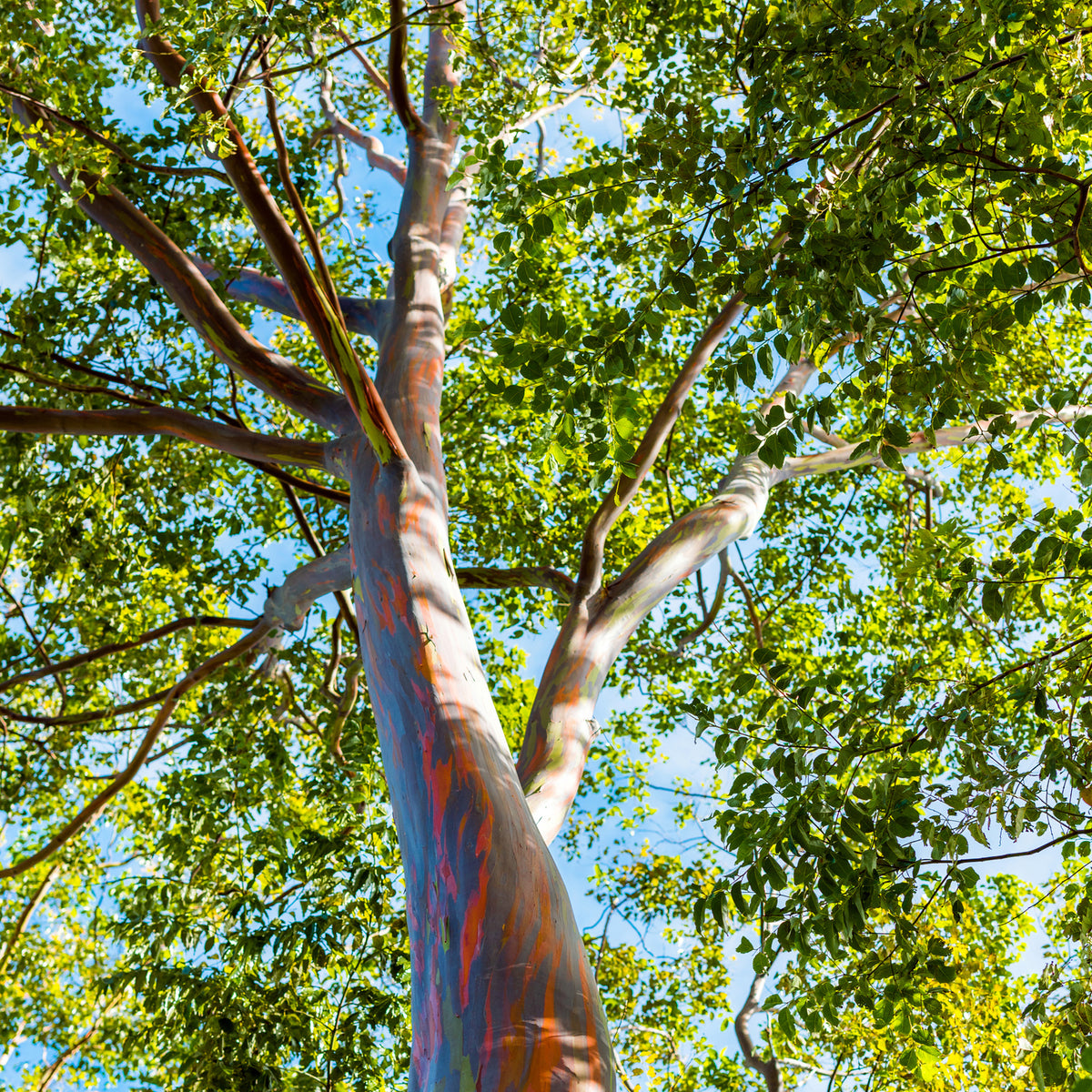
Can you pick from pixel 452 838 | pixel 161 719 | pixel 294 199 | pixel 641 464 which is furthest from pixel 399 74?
pixel 452 838

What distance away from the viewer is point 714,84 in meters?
4.18

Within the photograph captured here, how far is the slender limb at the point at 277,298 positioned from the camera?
5508 millimetres

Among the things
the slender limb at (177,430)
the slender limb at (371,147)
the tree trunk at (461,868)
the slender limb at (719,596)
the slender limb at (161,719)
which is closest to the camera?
the tree trunk at (461,868)

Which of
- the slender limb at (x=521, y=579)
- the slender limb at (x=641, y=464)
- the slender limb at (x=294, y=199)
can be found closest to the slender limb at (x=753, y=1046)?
the slender limb at (x=521, y=579)

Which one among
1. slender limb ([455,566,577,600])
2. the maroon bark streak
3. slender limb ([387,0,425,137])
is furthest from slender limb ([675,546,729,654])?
slender limb ([387,0,425,137])

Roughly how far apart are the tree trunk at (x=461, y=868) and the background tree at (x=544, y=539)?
0.01 meters

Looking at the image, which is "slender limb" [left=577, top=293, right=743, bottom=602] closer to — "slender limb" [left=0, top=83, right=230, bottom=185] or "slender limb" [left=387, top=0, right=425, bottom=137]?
"slender limb" [left=387, top=0, right=425, bottom=137]

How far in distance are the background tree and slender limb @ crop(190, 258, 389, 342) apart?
6 centimetres

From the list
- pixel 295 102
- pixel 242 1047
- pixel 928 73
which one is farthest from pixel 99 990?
pixel 295 102

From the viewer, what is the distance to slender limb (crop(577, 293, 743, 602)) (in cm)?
436

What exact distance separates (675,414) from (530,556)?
3.76 meters

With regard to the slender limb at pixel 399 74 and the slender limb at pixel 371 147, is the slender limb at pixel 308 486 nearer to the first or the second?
the slender limb at pixel 399 74

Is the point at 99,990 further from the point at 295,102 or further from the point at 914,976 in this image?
the point at 295,102

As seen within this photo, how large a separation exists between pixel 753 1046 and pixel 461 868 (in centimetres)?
630
